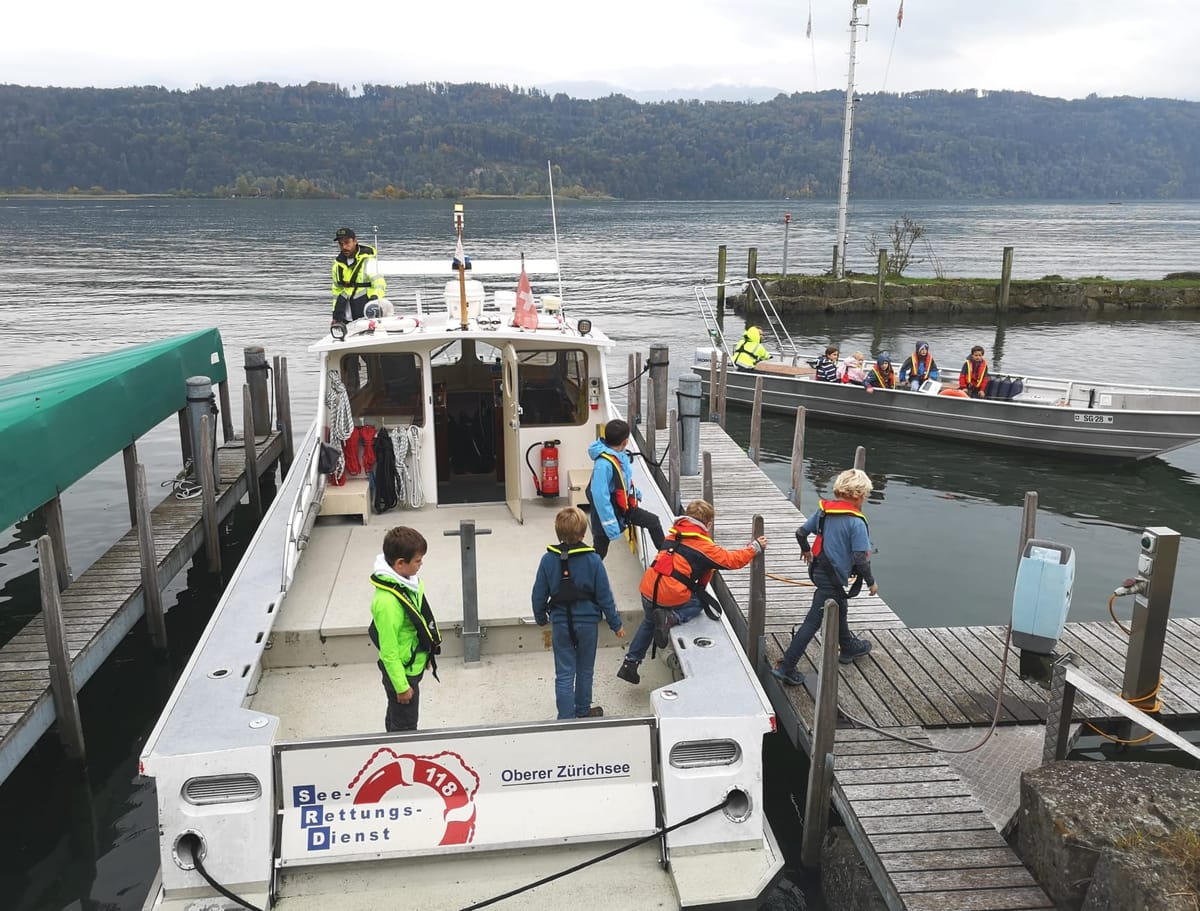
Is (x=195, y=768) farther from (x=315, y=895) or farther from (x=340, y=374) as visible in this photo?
(x=340, y=374)

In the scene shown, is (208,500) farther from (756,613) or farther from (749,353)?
(749,353)

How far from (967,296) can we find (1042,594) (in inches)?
1254

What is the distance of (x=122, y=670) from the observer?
30.0ft

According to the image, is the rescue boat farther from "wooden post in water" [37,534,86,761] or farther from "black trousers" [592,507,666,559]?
"wooden post in water" [37,534,86,761]

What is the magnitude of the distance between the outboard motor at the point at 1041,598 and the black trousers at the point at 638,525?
247cm

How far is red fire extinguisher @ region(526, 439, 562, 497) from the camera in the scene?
29.4 ft

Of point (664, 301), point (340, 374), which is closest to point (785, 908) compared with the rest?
point (340, 374)

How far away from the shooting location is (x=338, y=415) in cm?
864

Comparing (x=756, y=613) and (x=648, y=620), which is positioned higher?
(x=648, y=620)

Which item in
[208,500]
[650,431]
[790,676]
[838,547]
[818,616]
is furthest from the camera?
[650,431]

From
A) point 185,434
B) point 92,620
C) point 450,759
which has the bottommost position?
point 92,620

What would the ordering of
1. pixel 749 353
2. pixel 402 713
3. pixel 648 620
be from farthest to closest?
1. pixel 749 353
2. pixel 648 620
3. pixel 402 713

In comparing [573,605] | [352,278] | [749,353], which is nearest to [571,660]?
[573,605]

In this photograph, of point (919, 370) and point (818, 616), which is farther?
point (919, 370)
